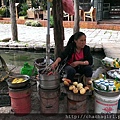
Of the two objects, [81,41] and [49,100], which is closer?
[49,100]

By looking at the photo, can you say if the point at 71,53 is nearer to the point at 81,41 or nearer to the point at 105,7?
the point at 81,41

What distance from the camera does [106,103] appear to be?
2580mm

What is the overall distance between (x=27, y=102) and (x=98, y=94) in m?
0.98

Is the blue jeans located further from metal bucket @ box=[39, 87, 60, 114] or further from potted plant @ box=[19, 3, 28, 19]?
potted plant @ box=[19, 3, 28, 19]

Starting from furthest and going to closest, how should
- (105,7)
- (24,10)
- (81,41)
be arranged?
1. (24,10)
2. (105,7)
3. (81,41)

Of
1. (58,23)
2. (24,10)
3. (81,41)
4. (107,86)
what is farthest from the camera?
(24,10)

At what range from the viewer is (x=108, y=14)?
1220 cm

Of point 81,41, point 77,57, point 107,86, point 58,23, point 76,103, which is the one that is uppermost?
point 58,23

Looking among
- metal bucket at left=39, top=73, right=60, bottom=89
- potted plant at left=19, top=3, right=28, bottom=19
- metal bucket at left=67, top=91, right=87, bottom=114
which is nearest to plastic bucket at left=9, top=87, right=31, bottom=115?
metal bucket at left=39, top=73, right=60, bottom=89

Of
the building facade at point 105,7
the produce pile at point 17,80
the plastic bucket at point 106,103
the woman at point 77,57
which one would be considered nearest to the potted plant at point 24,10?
the building facade at point 105,7

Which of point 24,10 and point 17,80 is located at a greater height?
point 24,10

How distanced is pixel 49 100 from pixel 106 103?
75cm

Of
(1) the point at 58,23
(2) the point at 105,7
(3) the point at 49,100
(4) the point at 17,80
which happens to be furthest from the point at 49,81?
(2) the point at 105,7

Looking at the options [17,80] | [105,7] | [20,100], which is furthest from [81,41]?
[105,7]
